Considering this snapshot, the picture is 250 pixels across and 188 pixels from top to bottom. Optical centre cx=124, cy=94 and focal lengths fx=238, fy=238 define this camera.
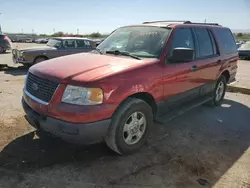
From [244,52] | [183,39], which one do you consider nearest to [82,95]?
[183,39]

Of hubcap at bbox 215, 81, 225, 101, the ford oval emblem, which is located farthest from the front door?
the ford oval emblem

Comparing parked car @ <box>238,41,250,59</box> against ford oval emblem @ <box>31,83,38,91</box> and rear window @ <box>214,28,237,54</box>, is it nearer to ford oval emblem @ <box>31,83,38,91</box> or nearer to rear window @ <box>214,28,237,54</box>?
Result: rear window @ <box>214,28,237,54</box>

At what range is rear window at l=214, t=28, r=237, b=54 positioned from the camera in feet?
18.0

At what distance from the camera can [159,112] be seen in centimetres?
386

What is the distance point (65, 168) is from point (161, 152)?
1.43m

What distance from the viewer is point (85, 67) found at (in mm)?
3250

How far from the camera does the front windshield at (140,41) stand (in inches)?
150

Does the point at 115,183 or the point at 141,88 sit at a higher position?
the point at 141,88

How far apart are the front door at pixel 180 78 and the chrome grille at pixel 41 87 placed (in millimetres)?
1688

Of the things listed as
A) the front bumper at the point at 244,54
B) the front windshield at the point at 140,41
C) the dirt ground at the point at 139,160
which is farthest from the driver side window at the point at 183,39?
the front bumper at the point at 244,54

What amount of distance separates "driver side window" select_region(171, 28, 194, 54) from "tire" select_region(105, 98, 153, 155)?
1210 millimetres

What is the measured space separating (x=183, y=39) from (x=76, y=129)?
8.39 feet

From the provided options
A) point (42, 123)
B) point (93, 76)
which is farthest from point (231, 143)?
point (42, 123)

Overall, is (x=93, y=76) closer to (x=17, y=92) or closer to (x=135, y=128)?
(x=135, y=128)
